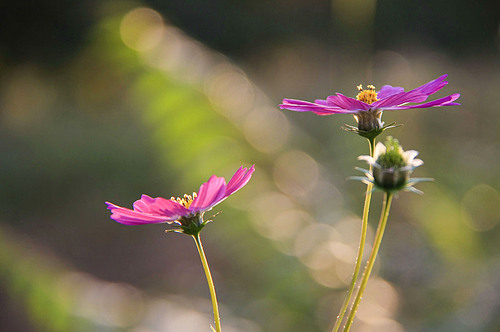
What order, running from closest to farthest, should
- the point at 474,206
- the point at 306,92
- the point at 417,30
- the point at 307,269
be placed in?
the point at 307,269
the point at 474,206
the point at 306,92
the point at 417,30

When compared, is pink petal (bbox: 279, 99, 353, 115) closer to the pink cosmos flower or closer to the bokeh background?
the pink cosmos flower

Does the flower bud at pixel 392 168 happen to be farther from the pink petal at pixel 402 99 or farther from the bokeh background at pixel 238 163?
the bokeh background at pixel 238 163

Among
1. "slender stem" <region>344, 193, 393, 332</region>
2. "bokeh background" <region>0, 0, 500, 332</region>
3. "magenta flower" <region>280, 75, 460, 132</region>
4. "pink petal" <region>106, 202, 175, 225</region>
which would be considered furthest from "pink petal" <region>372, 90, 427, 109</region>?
"bokeh background" <region>0, 0, 500, 332</region>

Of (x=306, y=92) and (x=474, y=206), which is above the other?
(x=306, y=92)

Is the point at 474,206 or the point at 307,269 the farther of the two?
the point at 474,206

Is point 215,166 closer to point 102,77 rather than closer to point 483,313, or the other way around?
point 483,313

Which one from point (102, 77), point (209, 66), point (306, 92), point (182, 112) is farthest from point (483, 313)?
point (102, 77)

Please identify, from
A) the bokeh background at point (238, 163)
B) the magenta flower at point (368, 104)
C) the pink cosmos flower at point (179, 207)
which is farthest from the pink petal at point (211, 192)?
the bokeh background at point (238, 163)

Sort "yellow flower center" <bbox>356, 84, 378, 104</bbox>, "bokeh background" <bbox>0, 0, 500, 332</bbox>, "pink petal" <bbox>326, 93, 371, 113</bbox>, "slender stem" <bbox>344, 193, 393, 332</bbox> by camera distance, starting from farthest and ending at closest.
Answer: "bokeh background" <bbox>0, 0, 500, 332</bbox> → "yellow flower center" <bbox>356, 84, 378, 104</bbox> → "pink petal" <bbox>326, 93, 371, 113</bbox> → "slender stem" <bbox>344, 193, 393, 332</bbox>
